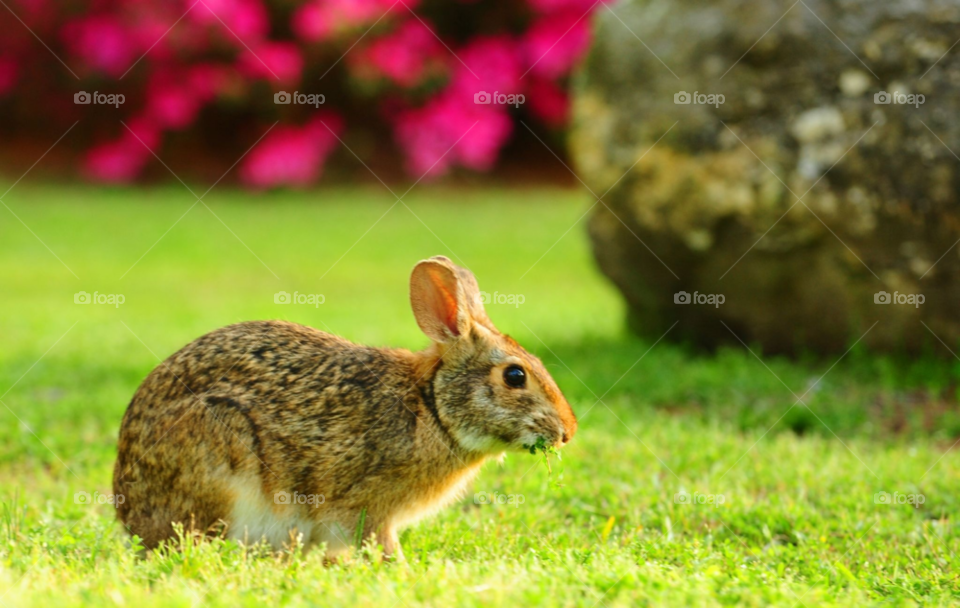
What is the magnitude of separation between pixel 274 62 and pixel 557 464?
529 inches

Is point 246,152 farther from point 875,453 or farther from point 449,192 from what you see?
point 875,453

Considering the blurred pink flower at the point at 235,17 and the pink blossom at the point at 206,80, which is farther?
the pink blossom at the point at 206,80

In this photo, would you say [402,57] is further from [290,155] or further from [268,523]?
[268,523]

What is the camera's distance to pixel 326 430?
4461 millimetres

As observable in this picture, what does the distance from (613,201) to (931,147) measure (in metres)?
2.43

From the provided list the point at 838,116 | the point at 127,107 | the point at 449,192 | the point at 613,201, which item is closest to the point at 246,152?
the point at 127,107

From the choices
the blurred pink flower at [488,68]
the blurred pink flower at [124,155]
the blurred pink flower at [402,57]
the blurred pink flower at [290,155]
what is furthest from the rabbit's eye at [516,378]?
the blurred pink flower at [124,155]

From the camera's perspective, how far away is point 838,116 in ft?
25.8

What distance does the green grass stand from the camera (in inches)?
146

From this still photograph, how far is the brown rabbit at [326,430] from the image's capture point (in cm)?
433

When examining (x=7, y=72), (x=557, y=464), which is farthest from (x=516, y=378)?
(x=7, y=72)

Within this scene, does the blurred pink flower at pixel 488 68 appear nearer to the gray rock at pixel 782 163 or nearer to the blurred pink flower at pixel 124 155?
the blurred pink flower at pixel 124 155

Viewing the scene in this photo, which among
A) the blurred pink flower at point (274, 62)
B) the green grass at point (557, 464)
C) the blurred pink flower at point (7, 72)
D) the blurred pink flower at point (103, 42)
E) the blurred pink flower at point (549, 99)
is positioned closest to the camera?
the green grass at point (557, 464)

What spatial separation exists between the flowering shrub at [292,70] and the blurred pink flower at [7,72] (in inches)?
1.1
